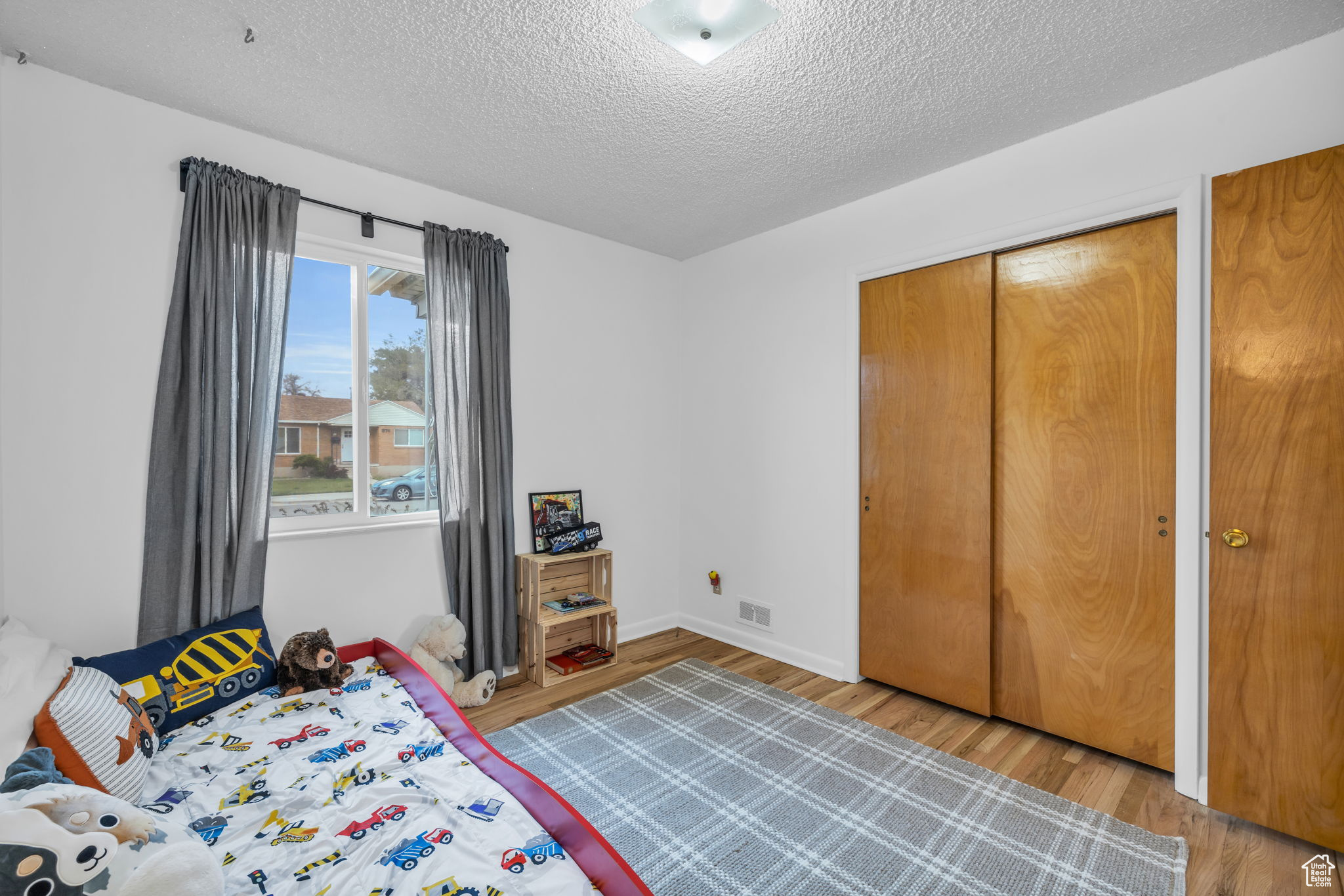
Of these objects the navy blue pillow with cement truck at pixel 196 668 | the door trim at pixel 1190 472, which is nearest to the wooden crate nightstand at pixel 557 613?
the navy blue pillow with cement truck at pixel 196 668

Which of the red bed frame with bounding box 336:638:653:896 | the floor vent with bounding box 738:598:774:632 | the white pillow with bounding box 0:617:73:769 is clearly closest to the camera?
the red bed frame with bounding box 336:638:653:896

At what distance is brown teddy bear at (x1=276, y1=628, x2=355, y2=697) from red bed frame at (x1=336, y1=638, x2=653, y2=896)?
244 mm

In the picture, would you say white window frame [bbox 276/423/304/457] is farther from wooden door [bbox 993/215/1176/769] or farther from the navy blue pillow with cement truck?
wooden door [bbox 993/215/1176/769]

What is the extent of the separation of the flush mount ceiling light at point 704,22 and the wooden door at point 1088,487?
5.23 ft

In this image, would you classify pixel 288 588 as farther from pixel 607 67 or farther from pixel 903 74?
pixel 903 74

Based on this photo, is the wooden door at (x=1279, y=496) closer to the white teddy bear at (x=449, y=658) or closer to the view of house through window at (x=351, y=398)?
the white teddy bear at (x=449, y=658)

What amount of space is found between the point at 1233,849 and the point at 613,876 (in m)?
1.98

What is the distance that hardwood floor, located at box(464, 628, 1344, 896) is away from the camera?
1.73 m

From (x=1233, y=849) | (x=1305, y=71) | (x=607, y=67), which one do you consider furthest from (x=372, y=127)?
(x=1233, y=849)

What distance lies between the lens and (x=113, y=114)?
7.01 feet

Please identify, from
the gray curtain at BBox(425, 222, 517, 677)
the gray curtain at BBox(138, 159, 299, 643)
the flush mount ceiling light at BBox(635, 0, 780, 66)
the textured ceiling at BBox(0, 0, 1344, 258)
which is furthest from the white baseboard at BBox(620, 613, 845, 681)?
the flush mount ceiling light at BBox(635, 0, 780, 66)

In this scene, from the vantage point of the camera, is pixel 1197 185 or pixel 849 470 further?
pixel 849 470

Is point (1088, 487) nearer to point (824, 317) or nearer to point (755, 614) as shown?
point (824, 317)

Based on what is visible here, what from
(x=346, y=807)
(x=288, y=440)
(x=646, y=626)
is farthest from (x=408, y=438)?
(x=646, y=626)
